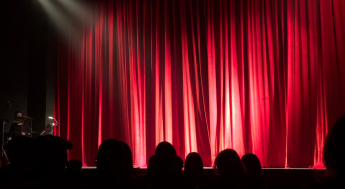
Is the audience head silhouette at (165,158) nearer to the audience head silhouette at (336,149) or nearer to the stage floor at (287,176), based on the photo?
the audience head silhouette at (336,149)

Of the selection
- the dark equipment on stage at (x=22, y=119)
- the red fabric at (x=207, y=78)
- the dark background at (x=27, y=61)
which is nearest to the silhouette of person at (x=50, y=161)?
the red fabric at (x=207, y=78)

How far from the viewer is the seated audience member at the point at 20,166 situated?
1.74 m

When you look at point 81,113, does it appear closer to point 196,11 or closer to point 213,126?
point 213,126

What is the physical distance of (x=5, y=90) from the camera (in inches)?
296

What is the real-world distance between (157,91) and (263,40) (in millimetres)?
2468

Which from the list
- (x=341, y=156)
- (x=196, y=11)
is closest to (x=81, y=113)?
(x=196, y=11)

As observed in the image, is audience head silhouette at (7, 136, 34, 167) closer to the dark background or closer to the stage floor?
the stage floor

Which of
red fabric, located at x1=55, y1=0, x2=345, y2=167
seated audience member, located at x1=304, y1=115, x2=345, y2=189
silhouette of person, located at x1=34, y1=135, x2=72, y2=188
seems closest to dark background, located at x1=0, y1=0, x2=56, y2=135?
red fabric, located at x1=55, y1=0, x2=345, y2=167

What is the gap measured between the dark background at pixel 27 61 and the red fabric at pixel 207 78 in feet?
1.19

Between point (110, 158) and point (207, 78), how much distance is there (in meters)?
4.57

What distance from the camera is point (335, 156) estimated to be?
0.88 m

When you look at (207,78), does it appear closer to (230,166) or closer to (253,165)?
(253,165)

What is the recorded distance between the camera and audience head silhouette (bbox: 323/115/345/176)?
86cm

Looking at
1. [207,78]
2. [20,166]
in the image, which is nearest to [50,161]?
[20,166]
